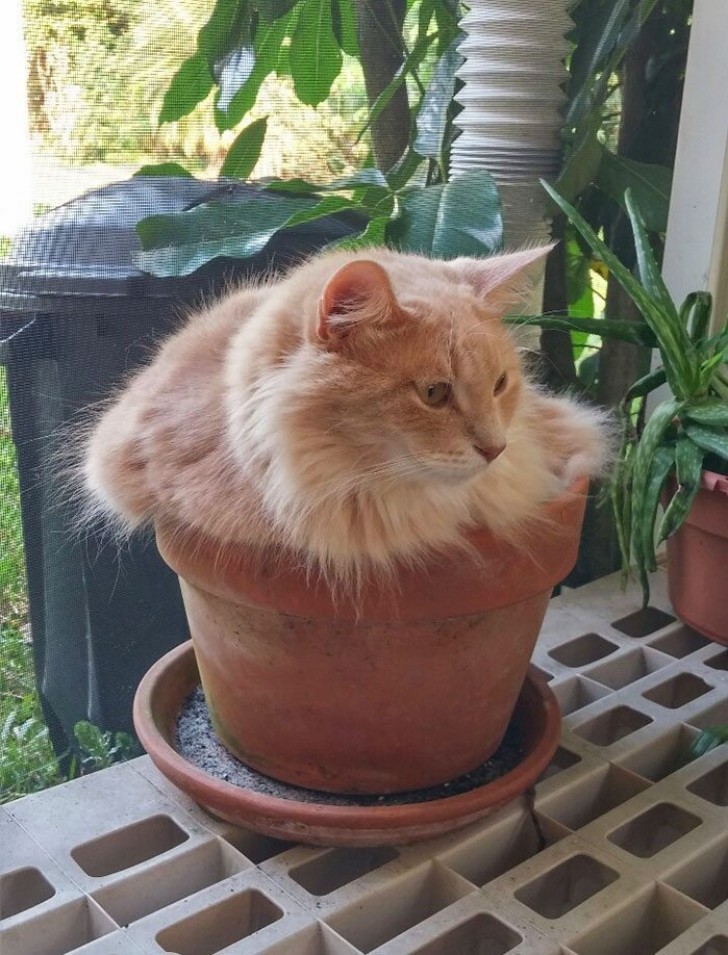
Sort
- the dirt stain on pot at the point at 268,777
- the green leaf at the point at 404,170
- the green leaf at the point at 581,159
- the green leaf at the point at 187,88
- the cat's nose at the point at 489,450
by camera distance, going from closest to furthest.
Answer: the cat's nose at the point at 489,450 < the dirt stain on pot at the point at 268,777 < the green leaf at the point at 187,88 < the green leaf at the point at 404,170 < the green leaf at the point at 581,159

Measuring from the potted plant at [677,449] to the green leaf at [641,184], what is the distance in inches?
9.9

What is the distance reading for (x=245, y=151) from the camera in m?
1.25

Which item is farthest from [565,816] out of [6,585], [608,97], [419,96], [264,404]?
[608,97]

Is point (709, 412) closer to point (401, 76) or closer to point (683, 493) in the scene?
point (683, 493)

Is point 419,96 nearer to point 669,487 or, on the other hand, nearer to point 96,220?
point 96,220

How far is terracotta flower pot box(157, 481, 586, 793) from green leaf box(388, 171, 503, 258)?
0.45 meters

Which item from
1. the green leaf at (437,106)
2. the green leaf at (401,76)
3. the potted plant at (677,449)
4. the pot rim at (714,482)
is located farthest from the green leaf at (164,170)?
the pot rim at (714,482)

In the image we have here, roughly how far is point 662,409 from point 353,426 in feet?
2.07

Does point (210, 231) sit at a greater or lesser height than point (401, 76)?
lesser

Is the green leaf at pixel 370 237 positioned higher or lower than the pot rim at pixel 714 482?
higher

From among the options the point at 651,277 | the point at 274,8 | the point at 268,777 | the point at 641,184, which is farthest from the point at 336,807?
the point at 641,184

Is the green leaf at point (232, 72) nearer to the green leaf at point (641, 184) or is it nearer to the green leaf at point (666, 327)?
the green leaf at point (666, 327)

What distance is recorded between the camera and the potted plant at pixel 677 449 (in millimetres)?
1289

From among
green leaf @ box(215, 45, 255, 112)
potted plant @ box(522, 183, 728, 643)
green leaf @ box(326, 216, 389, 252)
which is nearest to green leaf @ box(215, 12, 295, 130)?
green leaf @ box(215, 45, 255, 112)
